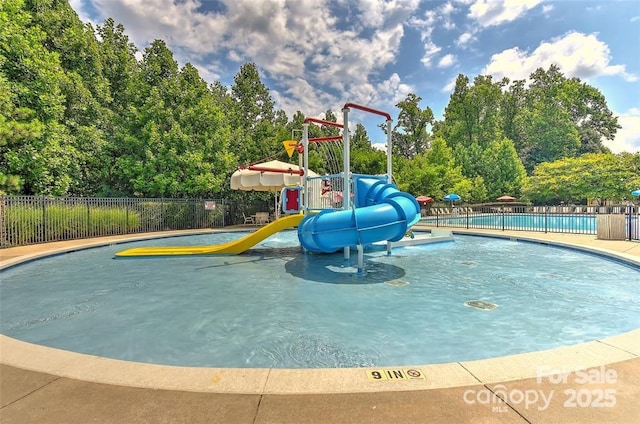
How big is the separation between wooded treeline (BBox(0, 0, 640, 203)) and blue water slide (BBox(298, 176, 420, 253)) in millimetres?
10271

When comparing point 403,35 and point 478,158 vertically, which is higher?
point 403,35

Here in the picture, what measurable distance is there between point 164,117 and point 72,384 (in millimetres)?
20798

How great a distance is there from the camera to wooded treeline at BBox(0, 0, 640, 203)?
1449cm

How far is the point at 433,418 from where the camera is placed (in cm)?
225

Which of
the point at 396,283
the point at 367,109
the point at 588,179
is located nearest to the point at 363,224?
the point at 396,283

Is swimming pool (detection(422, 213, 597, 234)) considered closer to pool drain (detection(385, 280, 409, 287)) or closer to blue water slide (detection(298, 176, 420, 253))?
blue water slide (detection(298, 176, 420, 253))

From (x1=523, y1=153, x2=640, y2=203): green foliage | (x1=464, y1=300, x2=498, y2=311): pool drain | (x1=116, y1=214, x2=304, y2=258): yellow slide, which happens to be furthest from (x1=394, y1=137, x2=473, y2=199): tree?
(x1=464, y1=300, x2=498, y2=311): pool drain

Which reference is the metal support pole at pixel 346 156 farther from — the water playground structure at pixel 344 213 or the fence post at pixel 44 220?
the fence post at pixel 44 220

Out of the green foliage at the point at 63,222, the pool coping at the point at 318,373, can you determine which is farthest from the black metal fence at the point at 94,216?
the pool coping at the point at 318,373

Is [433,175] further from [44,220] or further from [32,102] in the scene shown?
[32,102]

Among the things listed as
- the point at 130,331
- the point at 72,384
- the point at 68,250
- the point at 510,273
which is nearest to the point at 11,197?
the point at 68,250

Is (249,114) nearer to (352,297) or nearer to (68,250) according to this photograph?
(68,250)

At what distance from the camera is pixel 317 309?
5.66m

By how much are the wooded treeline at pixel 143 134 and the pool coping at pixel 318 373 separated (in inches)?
514
